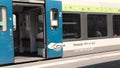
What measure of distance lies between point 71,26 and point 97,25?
6.27ft

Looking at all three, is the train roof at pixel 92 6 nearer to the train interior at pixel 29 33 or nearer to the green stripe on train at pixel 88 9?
the green stripe on train at pixel 88 9

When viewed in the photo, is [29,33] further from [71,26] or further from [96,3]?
[96,3]

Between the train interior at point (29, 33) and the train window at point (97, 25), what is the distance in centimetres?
240

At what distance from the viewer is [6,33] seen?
1110cm

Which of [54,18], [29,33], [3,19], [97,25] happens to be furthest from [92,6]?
[3,19]

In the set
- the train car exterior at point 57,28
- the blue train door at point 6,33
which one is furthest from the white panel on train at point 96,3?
the blue train door at point 6,33

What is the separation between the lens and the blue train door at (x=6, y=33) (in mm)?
11008

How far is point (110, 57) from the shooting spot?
13.1m

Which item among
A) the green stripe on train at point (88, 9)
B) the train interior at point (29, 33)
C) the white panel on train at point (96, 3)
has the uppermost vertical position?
the white panel on train at point (96, 3)

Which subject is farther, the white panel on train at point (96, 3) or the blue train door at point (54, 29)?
the white panel on train at point (96, 3)

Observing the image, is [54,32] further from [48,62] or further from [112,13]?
[112,13]

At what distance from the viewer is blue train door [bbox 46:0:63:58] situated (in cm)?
1238

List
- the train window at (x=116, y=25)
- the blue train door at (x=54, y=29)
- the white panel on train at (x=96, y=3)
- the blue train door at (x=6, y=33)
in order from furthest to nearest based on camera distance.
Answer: the train window at (x=116, y=25) → the white panel on train at (x=96, y=3) → the blue train door at (x=54, y=29) → the blue train door at (x=6, y=33)

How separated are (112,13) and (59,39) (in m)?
3.94
